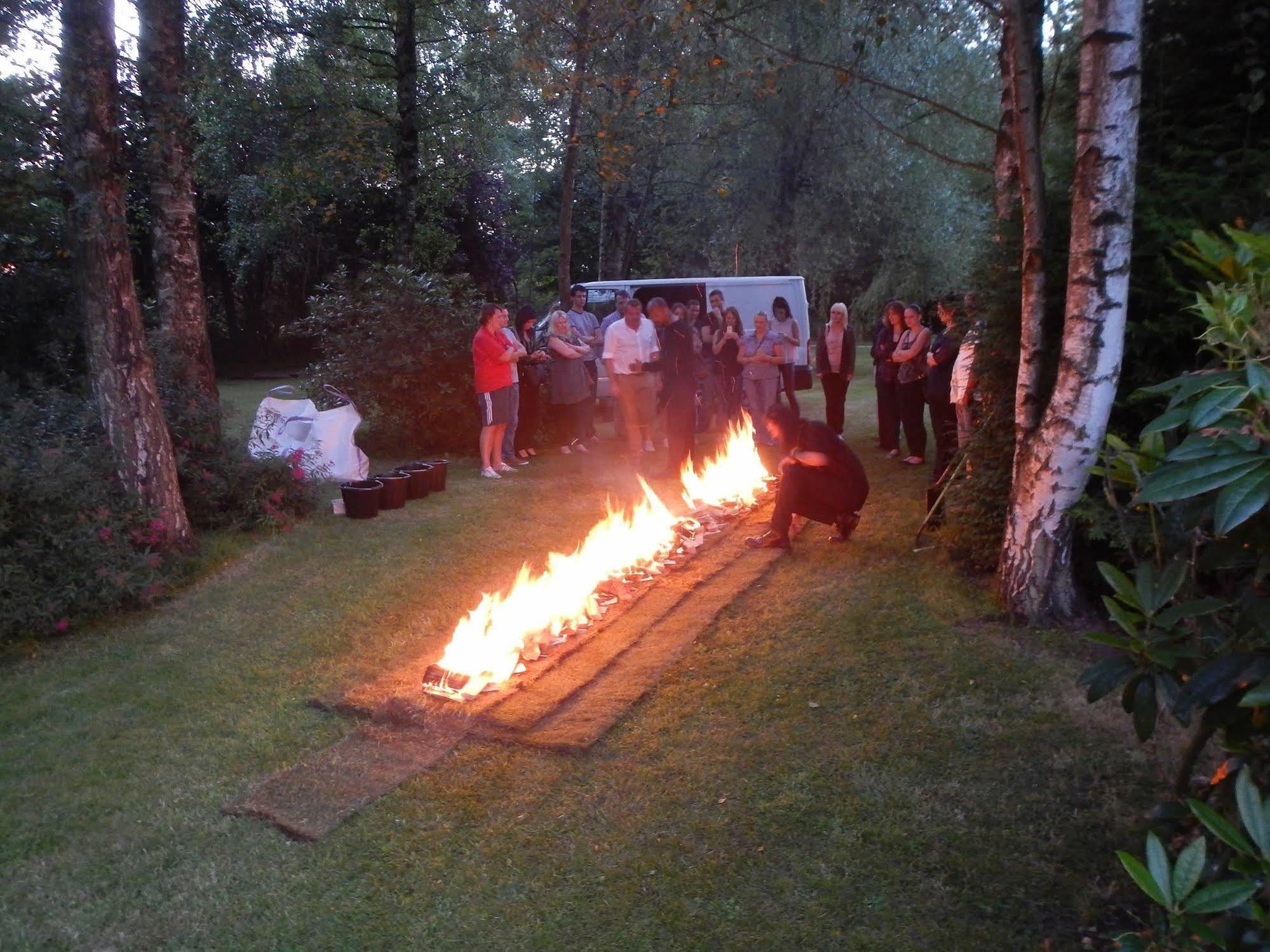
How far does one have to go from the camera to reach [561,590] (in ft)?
19.8

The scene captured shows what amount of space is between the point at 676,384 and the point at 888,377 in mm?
2596

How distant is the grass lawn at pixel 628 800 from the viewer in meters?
3.30

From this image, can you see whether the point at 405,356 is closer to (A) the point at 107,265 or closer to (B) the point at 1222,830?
(A) the point at 107,265

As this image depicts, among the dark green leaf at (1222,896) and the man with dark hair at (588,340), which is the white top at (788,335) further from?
the dark green leaf at (1222,896)

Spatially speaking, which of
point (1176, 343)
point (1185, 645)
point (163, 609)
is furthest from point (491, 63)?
point (1185, 645)

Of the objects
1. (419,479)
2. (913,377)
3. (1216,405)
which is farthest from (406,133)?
(1216,405)

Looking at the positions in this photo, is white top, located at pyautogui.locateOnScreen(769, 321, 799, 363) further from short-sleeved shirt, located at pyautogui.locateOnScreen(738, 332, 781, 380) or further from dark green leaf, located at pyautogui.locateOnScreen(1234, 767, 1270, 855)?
dark green leaf, located at pyautogui.locateOnScreen(1234, 767, 1270, 855)

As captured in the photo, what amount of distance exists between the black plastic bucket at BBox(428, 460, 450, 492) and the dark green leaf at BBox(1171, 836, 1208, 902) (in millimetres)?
8553

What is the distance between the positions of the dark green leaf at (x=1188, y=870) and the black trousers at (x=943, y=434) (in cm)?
646

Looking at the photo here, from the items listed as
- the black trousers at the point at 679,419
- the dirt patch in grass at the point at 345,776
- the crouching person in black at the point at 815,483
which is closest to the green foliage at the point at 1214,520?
the dirt patch in grass at the point at 345,776

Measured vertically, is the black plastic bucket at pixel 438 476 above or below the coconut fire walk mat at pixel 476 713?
above

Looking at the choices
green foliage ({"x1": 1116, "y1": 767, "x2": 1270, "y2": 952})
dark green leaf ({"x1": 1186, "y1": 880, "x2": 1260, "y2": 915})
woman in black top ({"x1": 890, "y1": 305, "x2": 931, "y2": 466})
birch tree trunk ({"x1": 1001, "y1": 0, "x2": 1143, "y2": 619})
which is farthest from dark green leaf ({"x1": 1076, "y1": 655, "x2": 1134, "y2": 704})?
woman in black top ({"x1": 890, "y1": 305, "x2": 931, "y2": 466})

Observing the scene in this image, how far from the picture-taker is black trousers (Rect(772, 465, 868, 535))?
731 cm

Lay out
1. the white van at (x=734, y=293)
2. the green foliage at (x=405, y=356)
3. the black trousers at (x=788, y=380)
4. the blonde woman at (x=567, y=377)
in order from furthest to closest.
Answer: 1. the white van at (x=734, y=293)
2. the black trousers at (x=788, y=380)
3. the green foliage at (x=405, y=356)
4. the blonde woman at (x=567, y=377)
